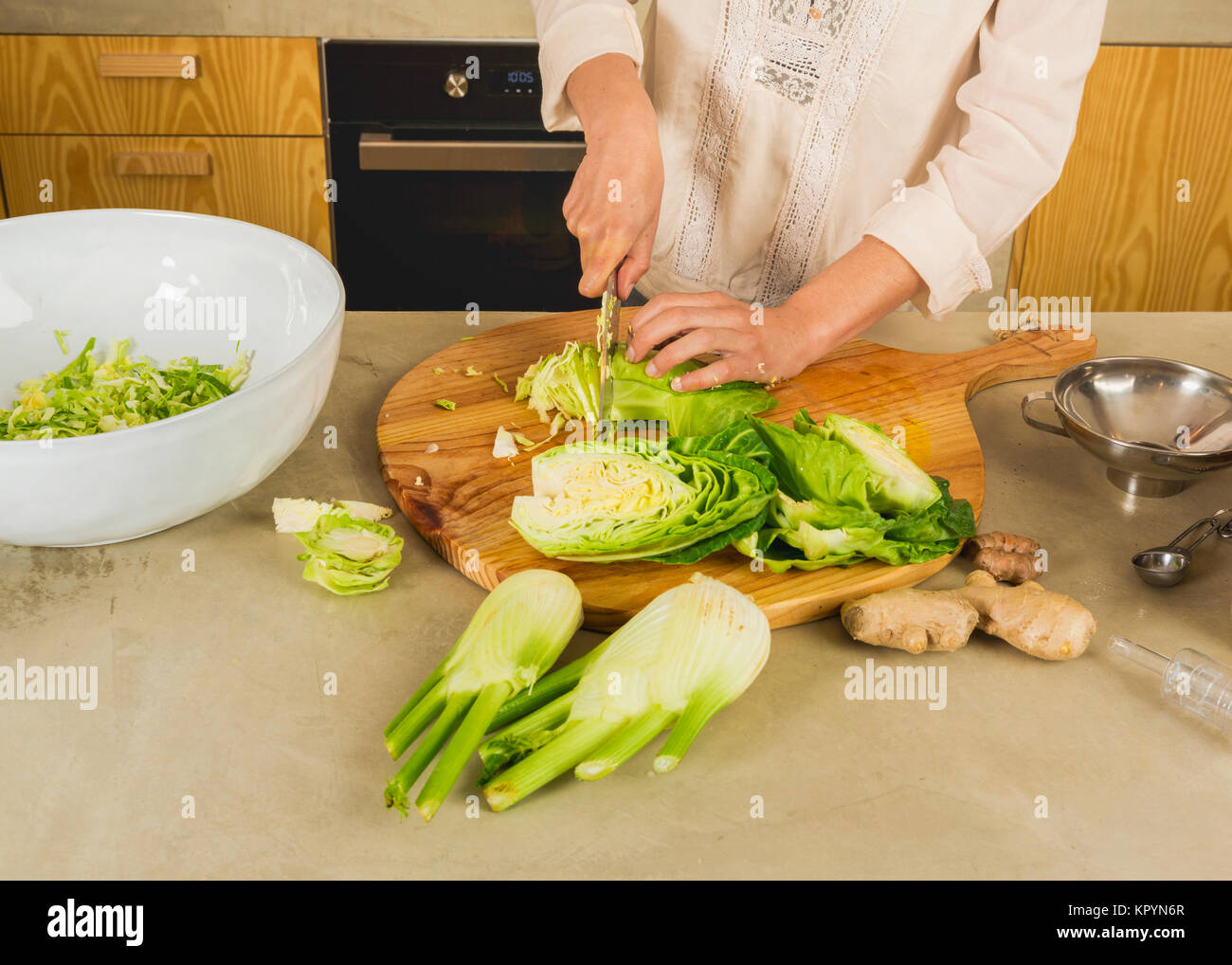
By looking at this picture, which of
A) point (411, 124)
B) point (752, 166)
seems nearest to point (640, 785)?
point (752, 166)

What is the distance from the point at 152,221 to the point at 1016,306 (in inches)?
96.6

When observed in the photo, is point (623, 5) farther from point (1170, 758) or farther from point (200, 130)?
point (200, 130)

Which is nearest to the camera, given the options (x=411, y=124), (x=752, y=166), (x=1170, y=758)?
(x=1170, y=758)

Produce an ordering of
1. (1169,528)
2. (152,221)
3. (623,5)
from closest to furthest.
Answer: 1. (1169,528)
2. (152,221)
3. (623,5)

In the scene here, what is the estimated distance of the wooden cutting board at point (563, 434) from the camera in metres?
1.06

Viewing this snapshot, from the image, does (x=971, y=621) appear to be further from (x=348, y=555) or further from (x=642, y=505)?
(x=348, y=555)

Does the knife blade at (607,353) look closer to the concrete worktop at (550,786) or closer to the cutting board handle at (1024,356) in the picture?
the concrete worktop at (550,786)

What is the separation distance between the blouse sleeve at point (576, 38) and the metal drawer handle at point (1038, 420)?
731 millimetres

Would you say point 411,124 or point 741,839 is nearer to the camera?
point 741,839

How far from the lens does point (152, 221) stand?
1.31 meters

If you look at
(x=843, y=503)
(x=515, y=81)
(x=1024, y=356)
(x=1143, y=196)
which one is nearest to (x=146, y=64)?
(x=515, y=81)

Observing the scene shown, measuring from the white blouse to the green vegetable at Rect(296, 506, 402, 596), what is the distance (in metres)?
0.78

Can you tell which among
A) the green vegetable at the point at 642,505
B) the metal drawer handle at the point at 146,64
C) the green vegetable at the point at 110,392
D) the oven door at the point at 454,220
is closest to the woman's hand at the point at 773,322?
the green vegetable at the point at 642,505
